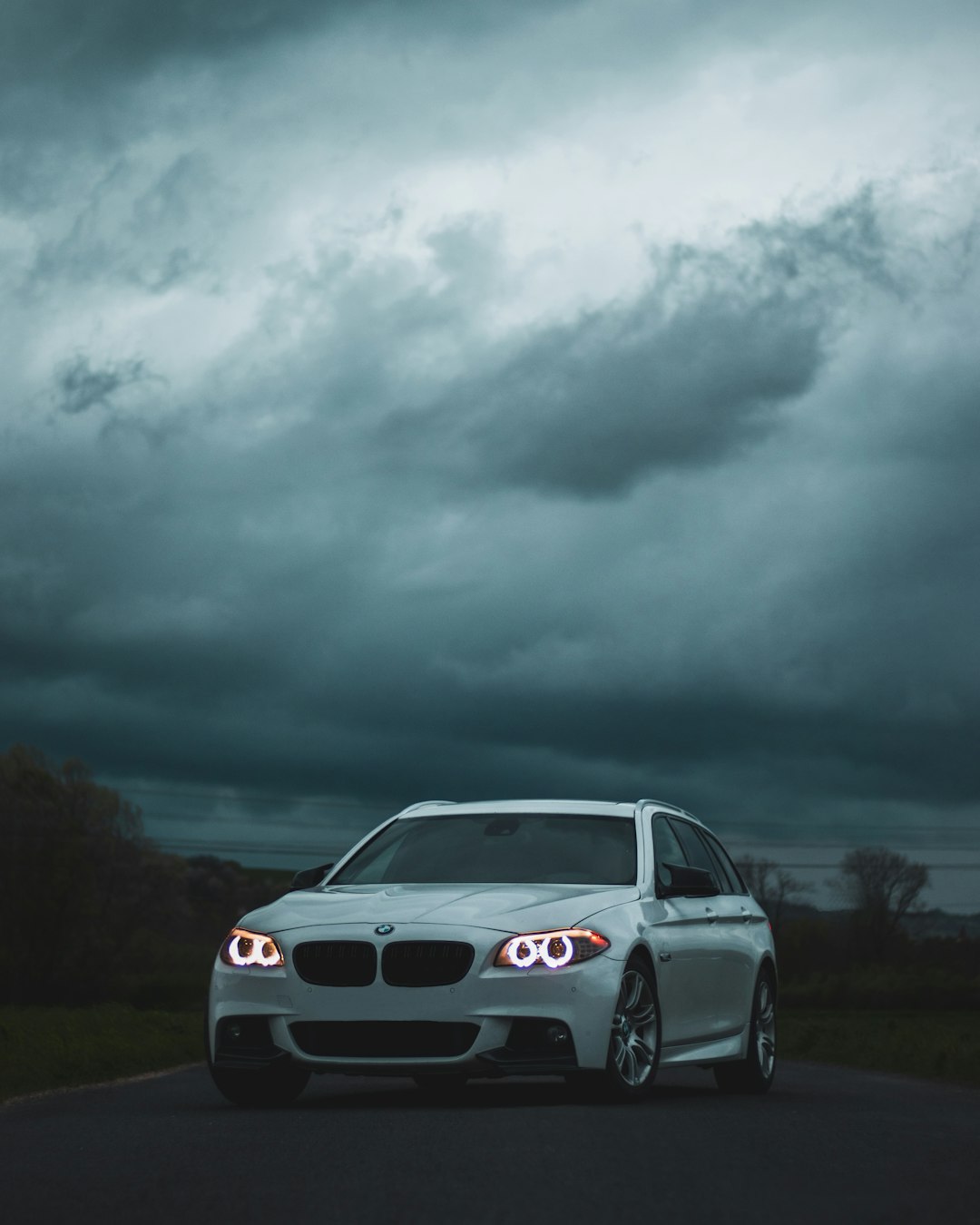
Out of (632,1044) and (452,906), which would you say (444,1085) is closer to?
(632,1044)

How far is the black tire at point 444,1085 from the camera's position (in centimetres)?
943

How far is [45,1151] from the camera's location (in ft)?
25.1

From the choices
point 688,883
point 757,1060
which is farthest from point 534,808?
point 757,1060

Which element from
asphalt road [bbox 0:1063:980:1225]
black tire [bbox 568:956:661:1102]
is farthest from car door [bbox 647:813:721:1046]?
asphalt road [bbox 0:1063:980:1225]

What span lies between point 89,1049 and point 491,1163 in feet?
35.5

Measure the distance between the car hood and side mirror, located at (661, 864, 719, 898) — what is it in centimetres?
25

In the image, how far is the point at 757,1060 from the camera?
39.6ft

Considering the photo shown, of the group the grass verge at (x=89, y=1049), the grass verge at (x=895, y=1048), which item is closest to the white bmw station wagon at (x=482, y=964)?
the grass verge at (x=89, y=1049)

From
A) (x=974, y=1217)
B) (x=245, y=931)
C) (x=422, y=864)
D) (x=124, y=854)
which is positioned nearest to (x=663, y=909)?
(x=422, y=864)

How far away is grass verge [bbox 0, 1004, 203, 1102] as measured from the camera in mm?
14000

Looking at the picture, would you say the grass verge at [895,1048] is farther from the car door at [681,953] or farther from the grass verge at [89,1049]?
the car door at [681,953]

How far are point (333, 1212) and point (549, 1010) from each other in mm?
3705

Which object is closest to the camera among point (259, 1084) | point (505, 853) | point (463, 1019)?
point (463, 1019)

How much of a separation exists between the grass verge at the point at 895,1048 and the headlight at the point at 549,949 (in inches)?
416
